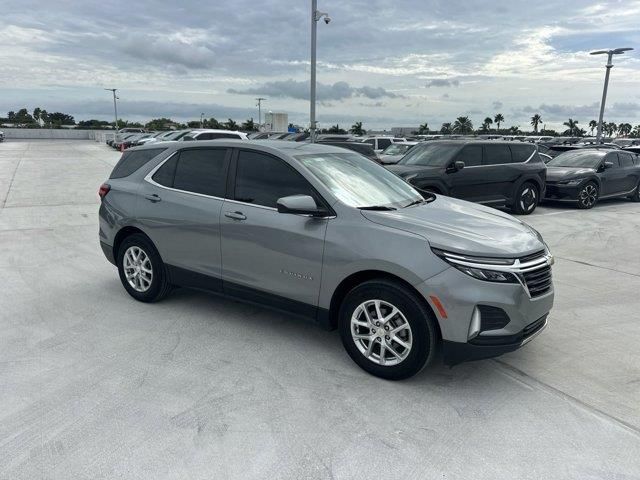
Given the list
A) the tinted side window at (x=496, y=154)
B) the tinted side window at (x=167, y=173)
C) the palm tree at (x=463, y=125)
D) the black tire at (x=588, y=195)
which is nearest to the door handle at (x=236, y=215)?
the tinted side window at (x=167, y=173)

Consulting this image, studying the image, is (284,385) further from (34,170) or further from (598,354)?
(34,170)

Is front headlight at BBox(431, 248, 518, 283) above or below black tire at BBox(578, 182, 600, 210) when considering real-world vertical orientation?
above

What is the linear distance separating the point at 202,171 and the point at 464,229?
2534mm

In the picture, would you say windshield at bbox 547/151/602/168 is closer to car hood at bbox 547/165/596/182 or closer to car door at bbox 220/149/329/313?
car hood at bbox 547/165/596/182

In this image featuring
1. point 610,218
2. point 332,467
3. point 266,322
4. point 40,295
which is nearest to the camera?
point 332,467

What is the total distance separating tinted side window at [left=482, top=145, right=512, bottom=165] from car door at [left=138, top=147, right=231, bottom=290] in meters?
8.14

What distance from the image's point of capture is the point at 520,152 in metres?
11.9

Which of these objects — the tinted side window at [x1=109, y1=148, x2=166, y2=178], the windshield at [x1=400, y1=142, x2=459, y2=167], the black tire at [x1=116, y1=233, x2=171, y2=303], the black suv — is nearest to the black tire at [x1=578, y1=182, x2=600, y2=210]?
the black suv

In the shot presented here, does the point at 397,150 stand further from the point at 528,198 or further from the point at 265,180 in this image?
the point at 265,180

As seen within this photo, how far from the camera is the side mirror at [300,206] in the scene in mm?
3727

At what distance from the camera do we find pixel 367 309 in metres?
3.63

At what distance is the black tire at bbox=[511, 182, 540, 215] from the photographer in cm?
1155

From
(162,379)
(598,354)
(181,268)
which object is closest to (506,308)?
(598,354)

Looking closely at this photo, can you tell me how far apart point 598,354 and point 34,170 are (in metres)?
21.9
